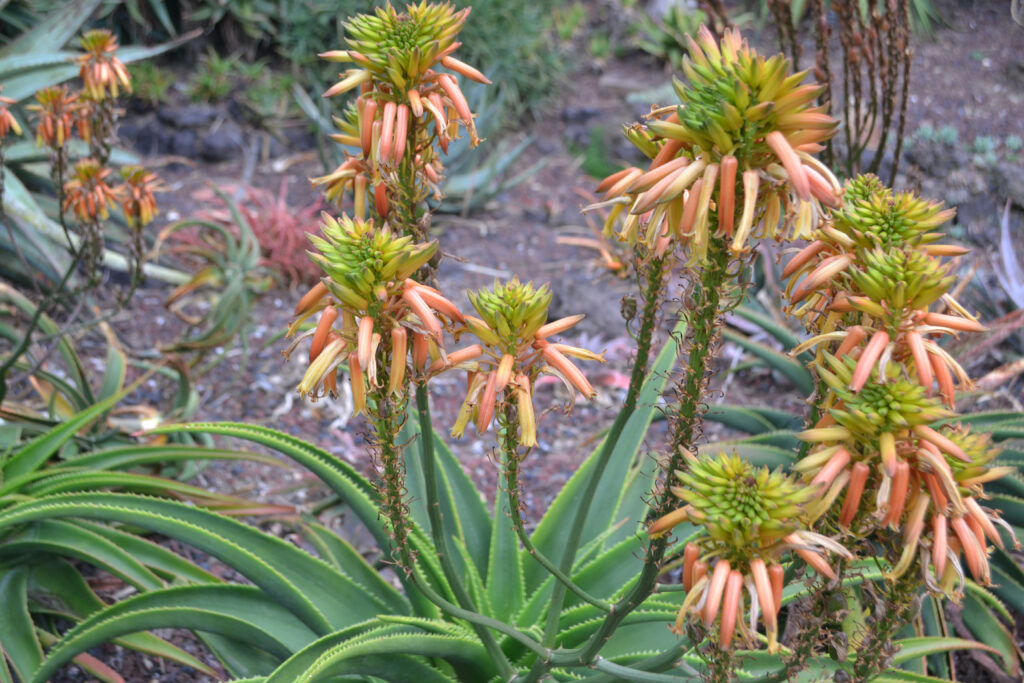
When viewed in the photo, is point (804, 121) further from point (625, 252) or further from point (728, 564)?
point (625, 252)

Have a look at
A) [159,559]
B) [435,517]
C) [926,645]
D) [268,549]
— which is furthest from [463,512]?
[926,645]

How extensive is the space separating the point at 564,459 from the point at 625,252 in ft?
4.24

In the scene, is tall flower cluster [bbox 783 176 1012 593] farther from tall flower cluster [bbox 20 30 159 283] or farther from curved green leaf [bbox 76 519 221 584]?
tall flower cluster [bbox 20 30 159 283]

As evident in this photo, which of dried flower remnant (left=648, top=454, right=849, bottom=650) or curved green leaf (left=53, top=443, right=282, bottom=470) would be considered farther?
curved green leaf (left=53, top=443, right=282, bottom=470)

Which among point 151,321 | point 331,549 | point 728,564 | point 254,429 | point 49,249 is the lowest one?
point 728,564

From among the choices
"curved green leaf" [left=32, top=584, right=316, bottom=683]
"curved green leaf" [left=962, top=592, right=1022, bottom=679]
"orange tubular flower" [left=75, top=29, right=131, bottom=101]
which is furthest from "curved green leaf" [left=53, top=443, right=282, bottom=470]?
"curved green leaf" [left=962, top=592, right=1022, bottom=679]

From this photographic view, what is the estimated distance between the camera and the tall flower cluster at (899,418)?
83 cm

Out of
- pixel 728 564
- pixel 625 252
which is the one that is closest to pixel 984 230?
pixel 625 252

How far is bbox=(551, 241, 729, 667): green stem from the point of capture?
967 millimetres

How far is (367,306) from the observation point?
3.20 ft

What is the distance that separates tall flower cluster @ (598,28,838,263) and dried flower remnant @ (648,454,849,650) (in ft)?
0.83

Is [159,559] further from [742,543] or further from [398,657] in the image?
[742,543]

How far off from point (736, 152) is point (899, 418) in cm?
33

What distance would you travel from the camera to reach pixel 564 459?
302cm
